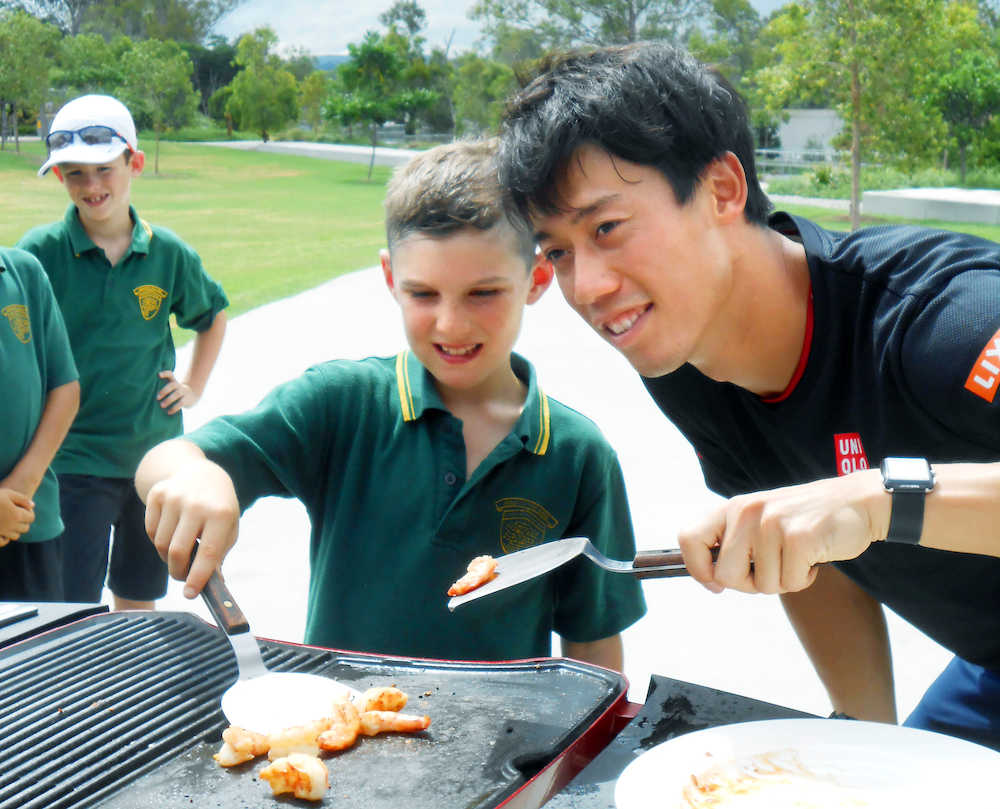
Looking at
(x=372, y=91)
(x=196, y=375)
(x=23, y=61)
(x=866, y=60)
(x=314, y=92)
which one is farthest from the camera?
(x=314, y=92)

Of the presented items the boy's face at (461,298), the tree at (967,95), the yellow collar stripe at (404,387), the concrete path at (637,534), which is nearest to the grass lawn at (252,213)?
the concrete path at (637,534)

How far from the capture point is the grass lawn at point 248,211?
12.4 meters

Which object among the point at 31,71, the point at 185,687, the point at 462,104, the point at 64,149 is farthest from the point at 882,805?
the point at 462,104

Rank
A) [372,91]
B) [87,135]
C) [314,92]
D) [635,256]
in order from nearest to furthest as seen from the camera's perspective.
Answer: [635,256]
[87,135]
[372,91]
[314,92]

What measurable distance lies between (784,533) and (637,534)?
3.06 m

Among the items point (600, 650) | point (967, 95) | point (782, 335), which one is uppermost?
point (967, 95)

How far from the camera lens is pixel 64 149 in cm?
322

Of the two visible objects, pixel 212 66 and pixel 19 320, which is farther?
pixel 212 66

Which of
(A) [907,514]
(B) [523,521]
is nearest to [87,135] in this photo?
(B) [523,521]

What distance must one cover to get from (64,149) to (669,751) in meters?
2.96

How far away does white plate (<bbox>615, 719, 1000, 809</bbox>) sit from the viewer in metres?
0.89

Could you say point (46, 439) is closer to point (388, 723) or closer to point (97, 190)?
point (97, 190)

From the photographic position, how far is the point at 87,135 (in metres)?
3.25

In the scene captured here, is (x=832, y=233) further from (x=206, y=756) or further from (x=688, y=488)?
(x=688, y=488)
